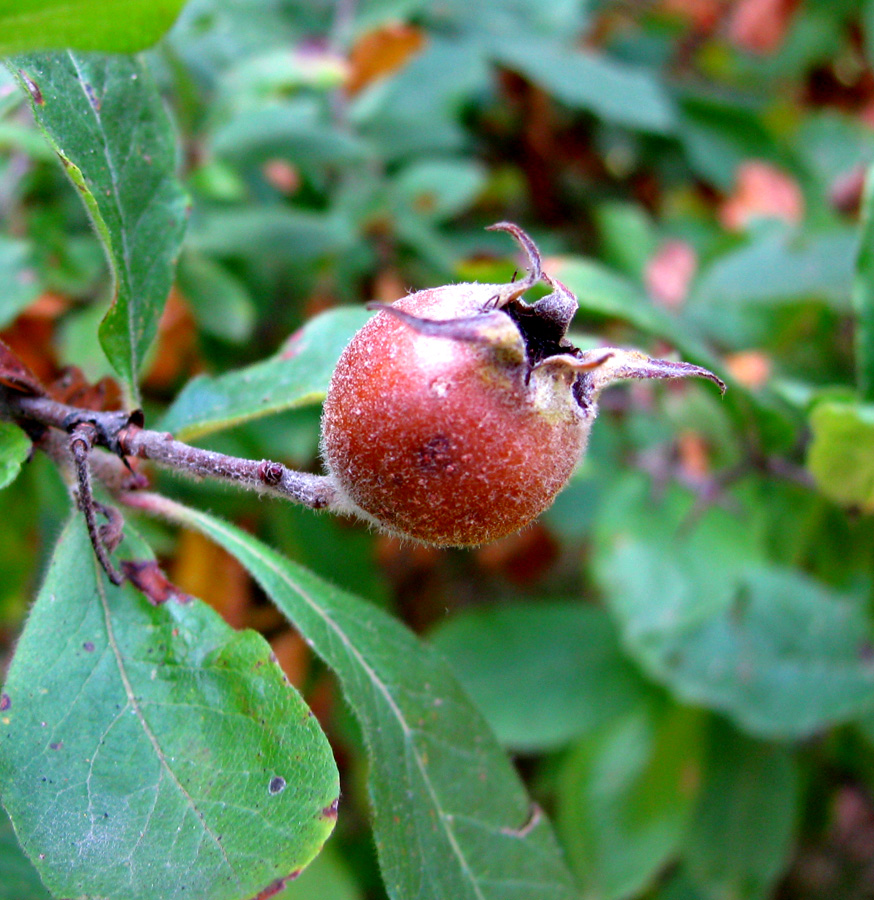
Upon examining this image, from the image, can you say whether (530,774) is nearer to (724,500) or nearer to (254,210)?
(724,500)

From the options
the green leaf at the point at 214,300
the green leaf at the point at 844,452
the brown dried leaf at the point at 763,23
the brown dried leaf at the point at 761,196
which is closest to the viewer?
the green leaf at the point at 844,452

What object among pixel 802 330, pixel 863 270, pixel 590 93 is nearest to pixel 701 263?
pixel 802 330

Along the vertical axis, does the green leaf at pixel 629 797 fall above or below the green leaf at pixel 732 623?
below

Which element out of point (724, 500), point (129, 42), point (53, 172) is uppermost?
point (129, 42)

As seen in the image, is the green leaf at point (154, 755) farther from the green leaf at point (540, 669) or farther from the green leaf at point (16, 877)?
the green leaf at point (540, 669)

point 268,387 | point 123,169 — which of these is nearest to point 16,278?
point 123,169

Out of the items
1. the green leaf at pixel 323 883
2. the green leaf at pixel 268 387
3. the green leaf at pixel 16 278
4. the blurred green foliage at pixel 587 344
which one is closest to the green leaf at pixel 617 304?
the blurred green foliage at pixel 587 344

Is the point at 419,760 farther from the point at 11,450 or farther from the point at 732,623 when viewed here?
the point at 732,623
